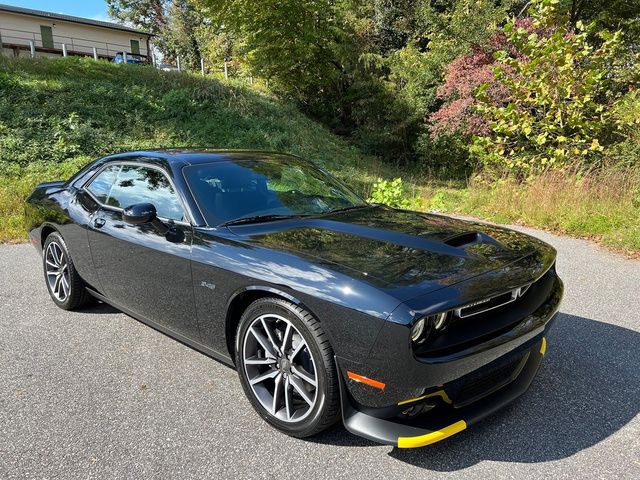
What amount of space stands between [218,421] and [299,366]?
61 cm

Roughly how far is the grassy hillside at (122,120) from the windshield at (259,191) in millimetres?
7051

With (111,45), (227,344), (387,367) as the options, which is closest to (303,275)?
(387,367)

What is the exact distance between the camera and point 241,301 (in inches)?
105

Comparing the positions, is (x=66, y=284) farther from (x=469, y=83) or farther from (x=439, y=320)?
(x=469, y=83)

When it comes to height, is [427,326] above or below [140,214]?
below

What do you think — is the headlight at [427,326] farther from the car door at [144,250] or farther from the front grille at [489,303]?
the car door at [144,250]

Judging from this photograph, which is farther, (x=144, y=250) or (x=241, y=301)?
(x=144, y=250)

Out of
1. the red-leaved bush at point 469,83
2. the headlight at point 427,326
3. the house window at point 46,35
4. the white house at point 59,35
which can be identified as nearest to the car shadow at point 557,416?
the headlight at point 427,326

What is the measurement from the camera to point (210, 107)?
18.2m

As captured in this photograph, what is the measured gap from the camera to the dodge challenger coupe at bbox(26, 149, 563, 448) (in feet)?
6.83

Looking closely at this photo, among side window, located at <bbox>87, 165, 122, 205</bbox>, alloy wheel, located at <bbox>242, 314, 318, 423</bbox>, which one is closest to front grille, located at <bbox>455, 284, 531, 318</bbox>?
alloy wheel, located at <bbox>242, 314, 318, 423</bbox>

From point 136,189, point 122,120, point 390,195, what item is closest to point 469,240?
point 136,189

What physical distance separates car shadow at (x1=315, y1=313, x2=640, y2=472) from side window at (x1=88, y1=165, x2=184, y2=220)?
1.78m

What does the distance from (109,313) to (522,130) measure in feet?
27.3
